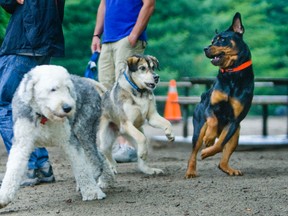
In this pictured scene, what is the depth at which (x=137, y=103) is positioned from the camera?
897 centimetres

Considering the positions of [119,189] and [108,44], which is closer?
[119,189]

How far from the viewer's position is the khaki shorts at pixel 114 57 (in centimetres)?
955

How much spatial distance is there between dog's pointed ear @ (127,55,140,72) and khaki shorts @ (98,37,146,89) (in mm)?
243

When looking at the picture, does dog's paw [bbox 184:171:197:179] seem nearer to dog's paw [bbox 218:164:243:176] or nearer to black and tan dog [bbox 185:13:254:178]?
black and tan dog [bbox 185:13:254:178]

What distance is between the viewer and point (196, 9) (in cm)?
2261

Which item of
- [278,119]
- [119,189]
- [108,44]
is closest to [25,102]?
[119,189]

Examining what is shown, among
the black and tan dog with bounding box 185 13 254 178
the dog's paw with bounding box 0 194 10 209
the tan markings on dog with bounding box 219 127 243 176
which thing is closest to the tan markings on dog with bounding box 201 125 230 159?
the black and tan dog with bounding box 185 13 254 178

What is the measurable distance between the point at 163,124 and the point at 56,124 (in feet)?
6.56

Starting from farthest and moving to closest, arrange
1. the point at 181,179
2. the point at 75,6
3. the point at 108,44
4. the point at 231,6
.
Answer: the point at 231,6, the point at 75,6, the point at 108,44, the point at 181,179

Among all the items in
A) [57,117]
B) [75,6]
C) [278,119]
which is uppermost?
[75,6]

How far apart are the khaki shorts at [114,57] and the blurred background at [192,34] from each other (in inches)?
387

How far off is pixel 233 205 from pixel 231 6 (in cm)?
1568

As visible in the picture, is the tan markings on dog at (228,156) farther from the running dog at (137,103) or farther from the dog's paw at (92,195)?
the dog's paw at (92,195)

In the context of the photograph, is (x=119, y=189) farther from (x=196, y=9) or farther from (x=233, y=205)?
(x=196, y=9)
